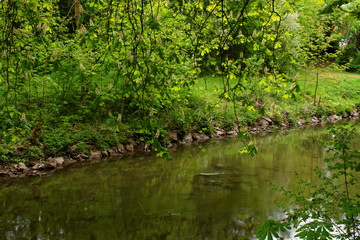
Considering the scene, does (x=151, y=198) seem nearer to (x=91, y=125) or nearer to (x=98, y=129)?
(x=98, y=129)

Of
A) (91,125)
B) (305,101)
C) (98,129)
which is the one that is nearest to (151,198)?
(98,129)

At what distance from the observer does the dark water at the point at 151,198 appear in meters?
5.04

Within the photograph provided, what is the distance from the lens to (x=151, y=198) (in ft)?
21.2

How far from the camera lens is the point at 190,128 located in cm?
1328

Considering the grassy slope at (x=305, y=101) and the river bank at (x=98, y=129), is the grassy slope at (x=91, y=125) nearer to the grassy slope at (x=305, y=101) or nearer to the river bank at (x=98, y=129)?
the river bank at (x=98, y=129)

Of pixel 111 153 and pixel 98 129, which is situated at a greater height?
pixel 98 129

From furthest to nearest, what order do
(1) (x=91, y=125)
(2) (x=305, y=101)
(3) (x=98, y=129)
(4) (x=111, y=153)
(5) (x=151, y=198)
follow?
(2) (x=305, y=101)
(1) (x=91, y=125)
(3) (x=98, y=129)
(4) (x=111, y=153)
(5) (x=151, y=198)

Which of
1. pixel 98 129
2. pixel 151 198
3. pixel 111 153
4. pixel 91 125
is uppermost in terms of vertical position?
pixel 91 125

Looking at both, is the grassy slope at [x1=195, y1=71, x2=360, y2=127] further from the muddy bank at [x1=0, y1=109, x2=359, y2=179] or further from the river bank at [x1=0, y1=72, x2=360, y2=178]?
the muddy bank at [x1=0, y1=109, x2=359, y2=179]

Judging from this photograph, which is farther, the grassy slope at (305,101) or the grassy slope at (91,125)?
the grassy slope at (305,101)

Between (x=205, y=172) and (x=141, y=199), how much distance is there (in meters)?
2.66

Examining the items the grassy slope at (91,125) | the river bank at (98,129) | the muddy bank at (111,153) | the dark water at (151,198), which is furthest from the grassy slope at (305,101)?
the dark water at (151,198)

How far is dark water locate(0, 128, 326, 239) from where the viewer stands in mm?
5039

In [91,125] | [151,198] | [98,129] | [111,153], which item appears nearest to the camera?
[151,198]
